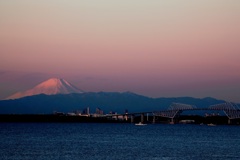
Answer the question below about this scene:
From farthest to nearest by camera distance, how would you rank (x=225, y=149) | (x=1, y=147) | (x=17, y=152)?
1. (x=225, y=149)
2. (x=1, y=147)
3. (x=17, y=152)

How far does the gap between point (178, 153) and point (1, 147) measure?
18.8m

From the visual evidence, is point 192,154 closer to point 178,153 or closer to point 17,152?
point 178,153

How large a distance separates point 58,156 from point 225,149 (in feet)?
78.7

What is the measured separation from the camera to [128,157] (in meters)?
64.1

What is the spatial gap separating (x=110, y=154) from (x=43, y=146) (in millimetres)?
11919

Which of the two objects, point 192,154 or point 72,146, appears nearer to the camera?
point 192,154

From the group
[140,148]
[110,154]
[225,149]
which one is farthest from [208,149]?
[110,154]

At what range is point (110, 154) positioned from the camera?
67250 mm

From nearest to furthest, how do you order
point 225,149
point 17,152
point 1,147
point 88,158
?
1. point 88,158
2. point 17,152
3. point 1,147
4. point 225,149

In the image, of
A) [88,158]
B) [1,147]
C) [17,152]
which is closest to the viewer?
[88,158]

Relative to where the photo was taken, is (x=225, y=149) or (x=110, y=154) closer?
(x=110, y=154)

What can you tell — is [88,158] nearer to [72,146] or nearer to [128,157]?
[128,157]

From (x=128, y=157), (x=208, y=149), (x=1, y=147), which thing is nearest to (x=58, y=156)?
(x=128, y=157)

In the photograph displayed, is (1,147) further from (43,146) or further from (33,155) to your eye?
(33,155)
